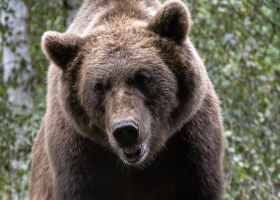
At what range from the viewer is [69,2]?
313 inches

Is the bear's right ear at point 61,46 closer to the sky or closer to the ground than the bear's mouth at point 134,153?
closer to the sky

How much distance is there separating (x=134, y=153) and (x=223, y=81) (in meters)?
3.23

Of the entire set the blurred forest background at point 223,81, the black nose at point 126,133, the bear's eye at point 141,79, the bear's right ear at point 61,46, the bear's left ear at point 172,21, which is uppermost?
the bear's left ear at point 172,21

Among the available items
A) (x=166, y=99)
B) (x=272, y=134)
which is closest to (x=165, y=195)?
(x=166, y=99)

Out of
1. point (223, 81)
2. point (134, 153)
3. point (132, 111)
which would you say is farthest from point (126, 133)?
point (223, 81)

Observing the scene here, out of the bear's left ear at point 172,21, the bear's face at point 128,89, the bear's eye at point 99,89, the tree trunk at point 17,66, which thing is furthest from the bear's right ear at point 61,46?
the tree trunk at point 17,66

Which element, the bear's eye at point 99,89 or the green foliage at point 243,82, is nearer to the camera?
the bear's eye at point 99,89

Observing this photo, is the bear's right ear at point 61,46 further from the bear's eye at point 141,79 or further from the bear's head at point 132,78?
the bear's eye at point 141,79

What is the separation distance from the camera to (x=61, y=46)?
4465 millimetres

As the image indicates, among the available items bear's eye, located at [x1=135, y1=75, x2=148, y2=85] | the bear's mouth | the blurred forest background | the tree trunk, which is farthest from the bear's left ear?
the tree trunk

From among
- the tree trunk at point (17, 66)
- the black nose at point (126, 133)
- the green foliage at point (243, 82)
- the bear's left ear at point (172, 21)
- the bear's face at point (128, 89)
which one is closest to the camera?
the black nose at point (126, 133)

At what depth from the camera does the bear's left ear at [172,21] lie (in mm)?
4293

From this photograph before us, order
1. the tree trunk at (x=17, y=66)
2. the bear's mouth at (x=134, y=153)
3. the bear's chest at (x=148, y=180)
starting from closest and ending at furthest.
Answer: the bear's mouth at (x=134, y=153), the bear's chest at (x=148, y=180), the tree trunk at (x=17, y=66)

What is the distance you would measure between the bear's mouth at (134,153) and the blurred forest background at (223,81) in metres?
2.81
